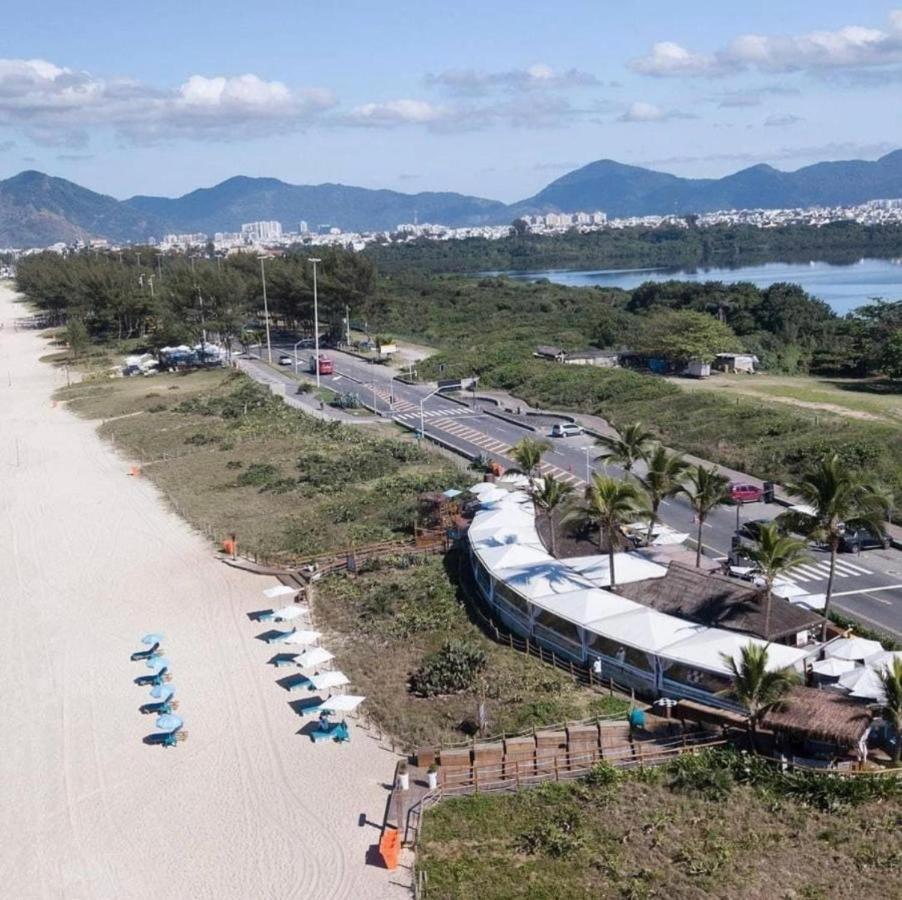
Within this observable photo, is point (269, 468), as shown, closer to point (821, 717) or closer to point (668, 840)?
point (821, 717)

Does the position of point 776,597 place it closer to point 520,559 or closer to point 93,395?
point 520,559

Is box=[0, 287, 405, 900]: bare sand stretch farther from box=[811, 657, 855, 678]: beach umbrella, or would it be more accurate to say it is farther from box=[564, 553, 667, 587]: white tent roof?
box=[811, 657, 855, 678]: beach umbrella

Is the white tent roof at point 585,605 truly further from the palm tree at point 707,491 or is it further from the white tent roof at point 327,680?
the white tent roof at point 327,680

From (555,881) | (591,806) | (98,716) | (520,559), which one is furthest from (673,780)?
(98,716)

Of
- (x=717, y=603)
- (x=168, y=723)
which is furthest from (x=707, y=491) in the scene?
(x=168, y=723)

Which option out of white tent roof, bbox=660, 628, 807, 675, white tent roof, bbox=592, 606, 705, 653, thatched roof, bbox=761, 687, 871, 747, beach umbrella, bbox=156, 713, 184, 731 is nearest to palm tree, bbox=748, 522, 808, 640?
white tent roof, bbox=660, 628, 807, 675
